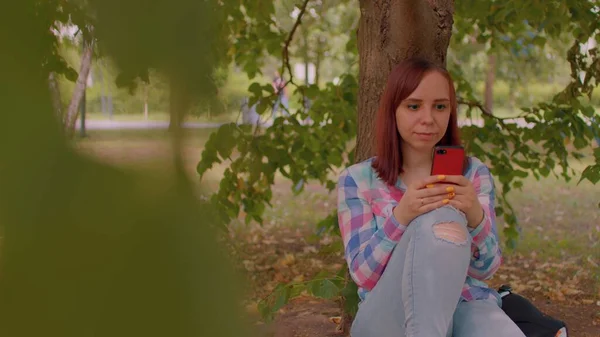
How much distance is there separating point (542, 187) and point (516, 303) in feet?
23.6

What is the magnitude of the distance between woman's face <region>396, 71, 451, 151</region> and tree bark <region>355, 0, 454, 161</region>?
34 cm

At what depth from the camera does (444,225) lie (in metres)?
1.89

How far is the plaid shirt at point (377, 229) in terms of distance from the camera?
2.06 meters

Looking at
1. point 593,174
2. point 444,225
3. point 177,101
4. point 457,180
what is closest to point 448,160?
point 457,180

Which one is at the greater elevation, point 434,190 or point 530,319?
point 434,190

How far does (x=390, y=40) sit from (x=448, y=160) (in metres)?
0.79

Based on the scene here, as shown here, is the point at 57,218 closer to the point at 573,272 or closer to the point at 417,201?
the point at 417,201

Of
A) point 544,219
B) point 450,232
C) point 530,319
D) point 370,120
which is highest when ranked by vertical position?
point 370,120

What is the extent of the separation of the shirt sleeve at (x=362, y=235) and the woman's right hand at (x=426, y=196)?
0.25 ft

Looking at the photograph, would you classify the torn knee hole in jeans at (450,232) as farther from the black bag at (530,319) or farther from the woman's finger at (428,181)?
the black bag at (530,319)

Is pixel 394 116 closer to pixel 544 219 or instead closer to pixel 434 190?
pixel 434 190

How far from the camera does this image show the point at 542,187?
30.1ft

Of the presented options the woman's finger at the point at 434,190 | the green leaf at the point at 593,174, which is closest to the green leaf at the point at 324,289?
the woman's finger at the point at 434,190

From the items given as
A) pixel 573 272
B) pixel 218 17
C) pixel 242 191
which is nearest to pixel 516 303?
pixel 242 191
